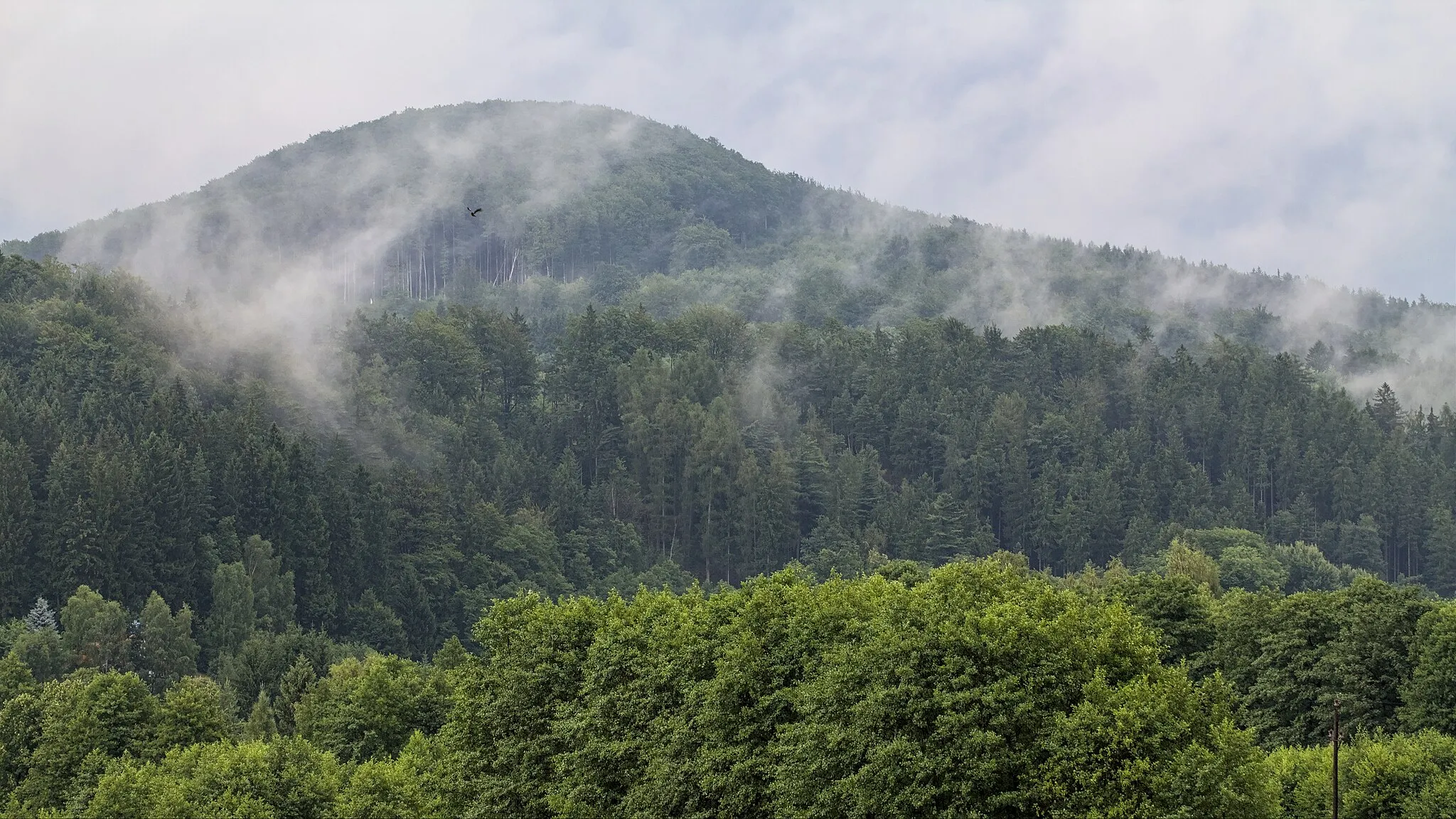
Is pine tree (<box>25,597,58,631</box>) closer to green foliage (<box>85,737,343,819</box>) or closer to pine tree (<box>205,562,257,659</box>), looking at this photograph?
pine tree (<box>205,562,257,659</box>)

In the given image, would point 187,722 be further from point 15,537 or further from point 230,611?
point 15,537

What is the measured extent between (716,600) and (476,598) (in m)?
111

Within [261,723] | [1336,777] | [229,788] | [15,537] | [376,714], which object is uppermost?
[1336,777]

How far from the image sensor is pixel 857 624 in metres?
79.2

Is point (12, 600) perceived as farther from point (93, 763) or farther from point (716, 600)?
point (716, 600)

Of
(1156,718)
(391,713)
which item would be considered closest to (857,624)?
(1156,718)

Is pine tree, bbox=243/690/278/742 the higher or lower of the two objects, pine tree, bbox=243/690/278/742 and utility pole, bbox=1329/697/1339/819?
the lower

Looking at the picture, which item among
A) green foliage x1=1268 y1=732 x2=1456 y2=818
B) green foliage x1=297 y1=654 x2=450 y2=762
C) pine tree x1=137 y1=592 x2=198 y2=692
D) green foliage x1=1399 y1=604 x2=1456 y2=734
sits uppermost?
green foliage x1=1399 y1=604 x2=1456 y2=734

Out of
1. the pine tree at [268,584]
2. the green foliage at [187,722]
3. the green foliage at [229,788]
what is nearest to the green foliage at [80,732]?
the green foliage at [187,722]

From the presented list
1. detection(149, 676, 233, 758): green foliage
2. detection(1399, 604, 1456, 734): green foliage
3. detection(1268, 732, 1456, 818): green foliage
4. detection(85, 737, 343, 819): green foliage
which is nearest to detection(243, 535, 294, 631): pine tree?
detection(149, 676, 233, 758): green foliage

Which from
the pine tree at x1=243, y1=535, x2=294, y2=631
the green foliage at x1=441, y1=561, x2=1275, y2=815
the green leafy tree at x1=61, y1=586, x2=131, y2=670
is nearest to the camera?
the green foliage at x1=441, y1=561, x2=1275, y2=815

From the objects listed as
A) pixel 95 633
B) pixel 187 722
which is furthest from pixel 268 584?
pixel 187 722

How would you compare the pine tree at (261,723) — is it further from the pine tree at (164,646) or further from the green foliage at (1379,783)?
the green foliage at (1379,783)

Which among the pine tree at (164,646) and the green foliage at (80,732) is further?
the pine tree at (164,646)
